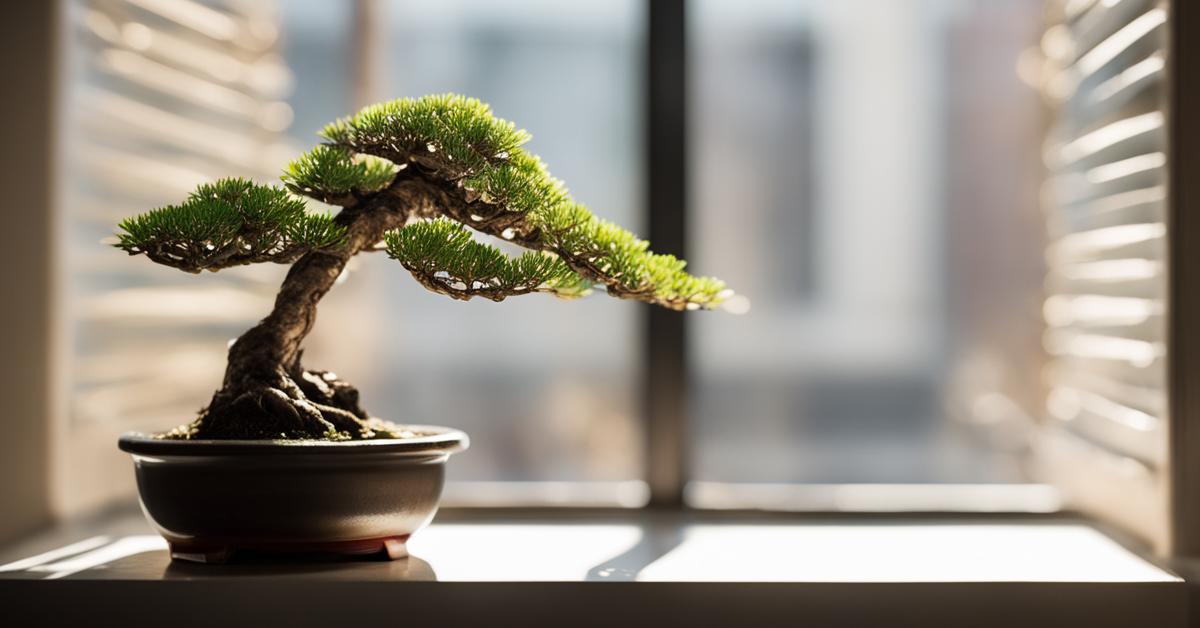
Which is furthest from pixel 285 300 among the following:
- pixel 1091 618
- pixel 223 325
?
pixel 1091 618

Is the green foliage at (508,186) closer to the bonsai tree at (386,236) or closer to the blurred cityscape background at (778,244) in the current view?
the bonsai tree at (386,236)

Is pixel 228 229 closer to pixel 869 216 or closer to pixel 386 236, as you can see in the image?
pixel 386 236

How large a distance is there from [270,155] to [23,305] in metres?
0.56

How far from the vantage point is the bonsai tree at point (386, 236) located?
121cm

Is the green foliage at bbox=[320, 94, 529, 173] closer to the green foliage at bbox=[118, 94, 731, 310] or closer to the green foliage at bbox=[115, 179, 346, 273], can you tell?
the green foliage at bbox=[118, 94, 731, 310]

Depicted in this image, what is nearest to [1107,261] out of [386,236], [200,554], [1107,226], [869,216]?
[1107,226]

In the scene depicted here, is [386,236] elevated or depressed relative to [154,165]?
depressed

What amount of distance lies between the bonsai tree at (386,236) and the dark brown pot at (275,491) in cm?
6

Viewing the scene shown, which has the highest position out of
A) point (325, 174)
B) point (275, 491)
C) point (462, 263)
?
point (325, 174)

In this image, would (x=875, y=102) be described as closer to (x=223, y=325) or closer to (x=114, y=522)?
(x=223, y=325)

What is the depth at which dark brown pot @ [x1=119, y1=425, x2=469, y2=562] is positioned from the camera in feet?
4.00

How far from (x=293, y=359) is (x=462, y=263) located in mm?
297

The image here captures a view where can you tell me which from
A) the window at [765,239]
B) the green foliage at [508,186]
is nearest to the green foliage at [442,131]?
the green foliage at [508,186]

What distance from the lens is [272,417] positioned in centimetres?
128
